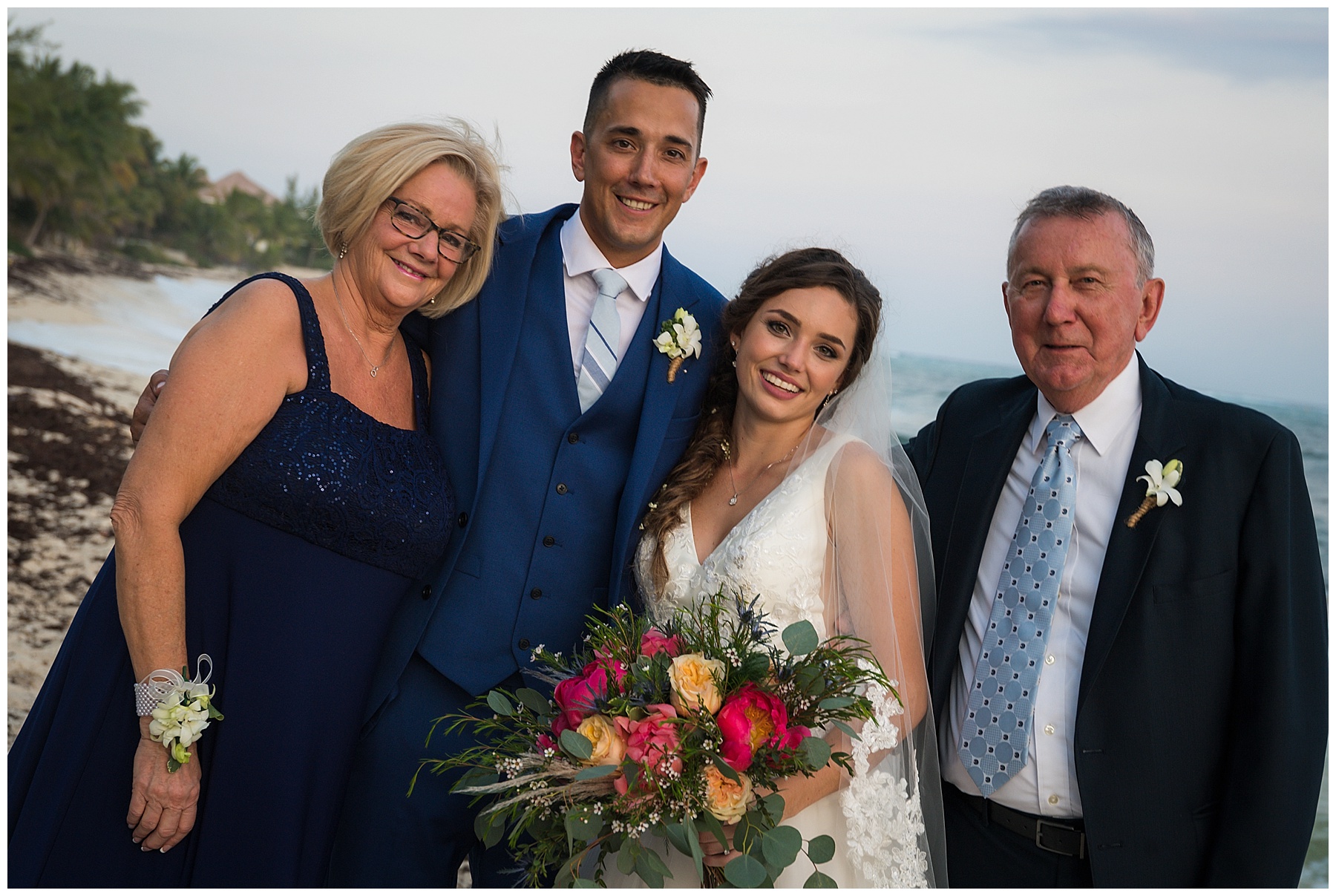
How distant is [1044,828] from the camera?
239 cm

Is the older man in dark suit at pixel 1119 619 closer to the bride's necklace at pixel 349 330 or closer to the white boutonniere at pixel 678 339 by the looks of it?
the white boutonniere at pixel 678 339

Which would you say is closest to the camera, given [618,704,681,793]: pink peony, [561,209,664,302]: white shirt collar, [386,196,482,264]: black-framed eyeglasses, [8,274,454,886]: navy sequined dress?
[618,704,681,793]: pink peony

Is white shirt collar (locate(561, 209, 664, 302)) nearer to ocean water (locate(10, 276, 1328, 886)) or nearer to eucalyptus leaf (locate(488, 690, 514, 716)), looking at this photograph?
eucalyptus leaf (locate(488, 690, 514, 716))

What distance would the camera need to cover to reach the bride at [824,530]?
2.37m

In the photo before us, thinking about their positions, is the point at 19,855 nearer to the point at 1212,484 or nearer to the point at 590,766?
the point at 590,766

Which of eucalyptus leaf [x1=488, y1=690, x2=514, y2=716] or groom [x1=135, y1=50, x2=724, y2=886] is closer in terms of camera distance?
eucalyptus leaf [x1=488, y1=690, x2=514, y2=716]

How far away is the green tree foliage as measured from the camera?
48.8ft

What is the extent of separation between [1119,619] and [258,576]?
210 centimetres

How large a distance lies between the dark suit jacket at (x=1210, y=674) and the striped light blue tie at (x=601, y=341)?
1.42m

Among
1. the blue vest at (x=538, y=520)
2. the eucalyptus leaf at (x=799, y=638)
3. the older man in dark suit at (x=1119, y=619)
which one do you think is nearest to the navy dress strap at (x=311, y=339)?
the blue vest at (x=538, y=520)

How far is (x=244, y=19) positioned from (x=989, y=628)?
1792 centimetres

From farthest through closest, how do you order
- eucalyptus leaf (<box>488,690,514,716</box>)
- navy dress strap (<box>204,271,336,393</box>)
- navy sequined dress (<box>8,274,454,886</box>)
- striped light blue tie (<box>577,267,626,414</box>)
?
striped light blue tie (<box>577,267,626,414</box>), navy dress strap (<box>204,271,336,393</box>), navy sequined dress (<box>8,274,454,886</box>), eucalyptus leaf (<box>488,690,514,716</box>)

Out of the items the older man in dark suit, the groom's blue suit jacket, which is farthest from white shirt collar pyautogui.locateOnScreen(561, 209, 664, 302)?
the older man in dark suit

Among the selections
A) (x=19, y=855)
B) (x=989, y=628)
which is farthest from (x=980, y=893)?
(x=19, y=855)
